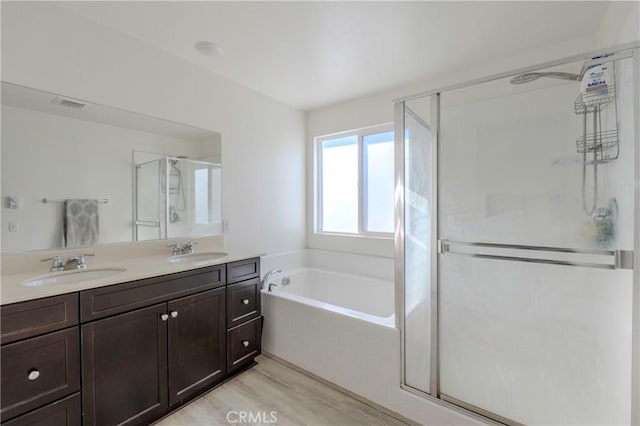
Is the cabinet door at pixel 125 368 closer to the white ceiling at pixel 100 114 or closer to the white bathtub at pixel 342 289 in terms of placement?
the white bathtub at pixel 342 289

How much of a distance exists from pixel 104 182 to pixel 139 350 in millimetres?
1156

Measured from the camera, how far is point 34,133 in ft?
5.59

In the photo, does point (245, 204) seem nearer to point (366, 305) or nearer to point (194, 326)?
point (194, 326)

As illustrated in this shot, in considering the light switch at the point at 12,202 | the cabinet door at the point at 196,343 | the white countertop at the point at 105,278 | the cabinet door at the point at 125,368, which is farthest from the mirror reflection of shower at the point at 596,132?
the light switch at the point at 12,202

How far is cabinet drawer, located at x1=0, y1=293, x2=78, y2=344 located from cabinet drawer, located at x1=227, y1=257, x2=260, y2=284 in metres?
0.92

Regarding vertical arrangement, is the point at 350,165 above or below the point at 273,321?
above

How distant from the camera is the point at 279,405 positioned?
6.11 feet

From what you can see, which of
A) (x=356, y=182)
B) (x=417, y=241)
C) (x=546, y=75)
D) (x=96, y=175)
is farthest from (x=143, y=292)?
(x=546, y=75)

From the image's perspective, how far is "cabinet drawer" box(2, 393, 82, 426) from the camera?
1.23m

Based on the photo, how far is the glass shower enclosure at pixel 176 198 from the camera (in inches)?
85.7

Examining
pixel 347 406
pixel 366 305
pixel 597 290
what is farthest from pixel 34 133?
pixel 597 290

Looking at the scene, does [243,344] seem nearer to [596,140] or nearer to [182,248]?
[182,248]

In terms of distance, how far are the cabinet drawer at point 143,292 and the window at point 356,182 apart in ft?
5.65

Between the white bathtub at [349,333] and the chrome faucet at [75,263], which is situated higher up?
the chrome faucet at [75,263]
